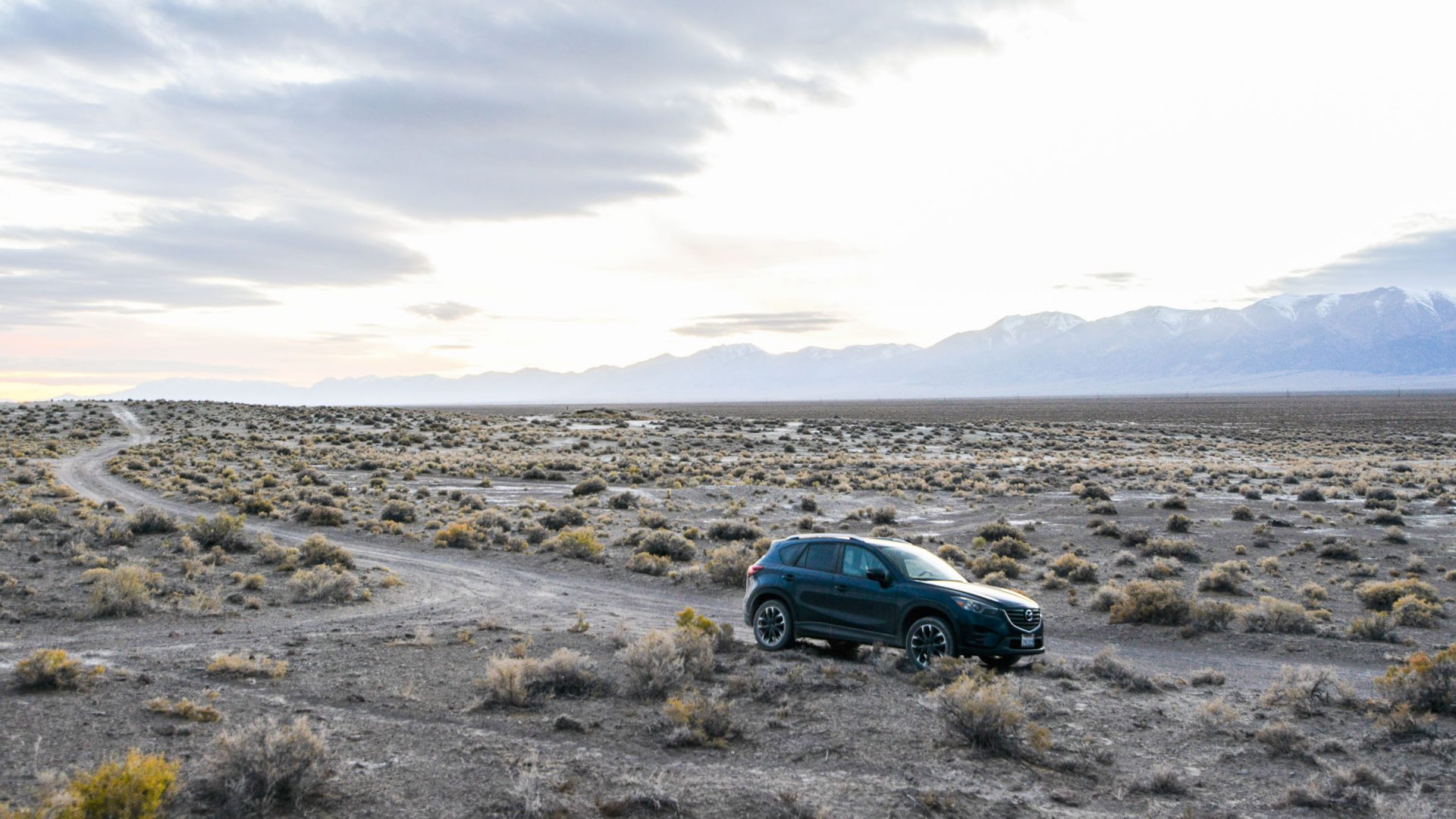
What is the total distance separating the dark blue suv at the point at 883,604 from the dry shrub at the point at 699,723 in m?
3.19

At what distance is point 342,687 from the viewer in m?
11.1

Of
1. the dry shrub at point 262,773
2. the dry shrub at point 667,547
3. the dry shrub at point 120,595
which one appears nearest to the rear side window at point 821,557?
the dry shrub at point 262,773

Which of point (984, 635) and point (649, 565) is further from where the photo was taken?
point (649, 565)

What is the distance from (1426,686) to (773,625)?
25.8 ft

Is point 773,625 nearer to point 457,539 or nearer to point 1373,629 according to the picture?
point 1373,629

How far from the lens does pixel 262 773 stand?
7.54m

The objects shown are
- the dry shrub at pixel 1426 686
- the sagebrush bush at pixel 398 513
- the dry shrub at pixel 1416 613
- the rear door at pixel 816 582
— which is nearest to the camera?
the dry shrub at pixel 1426 686

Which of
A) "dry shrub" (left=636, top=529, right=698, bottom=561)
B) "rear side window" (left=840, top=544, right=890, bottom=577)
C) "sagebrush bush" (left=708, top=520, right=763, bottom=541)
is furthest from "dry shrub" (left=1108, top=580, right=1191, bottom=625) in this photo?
"sagebrush bush" (left=708, top=520, right=763, bottom=541)

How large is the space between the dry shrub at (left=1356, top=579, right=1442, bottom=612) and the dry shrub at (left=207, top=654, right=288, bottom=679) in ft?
63.1

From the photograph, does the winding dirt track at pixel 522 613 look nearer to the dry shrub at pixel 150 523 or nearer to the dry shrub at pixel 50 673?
the dry shrub at pixel 50 673

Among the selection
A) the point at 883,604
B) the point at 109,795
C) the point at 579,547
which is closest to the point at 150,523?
the point at 579,547

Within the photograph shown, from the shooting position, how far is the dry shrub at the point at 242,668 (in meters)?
11.3

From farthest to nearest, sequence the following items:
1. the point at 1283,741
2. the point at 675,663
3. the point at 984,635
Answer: the point at 984,635
the point at 675,663
the point at 1283,741

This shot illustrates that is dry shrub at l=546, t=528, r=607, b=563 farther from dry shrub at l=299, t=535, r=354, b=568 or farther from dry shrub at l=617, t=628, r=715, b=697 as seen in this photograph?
dry shrub at l=617, t=628, r=715, b=697
